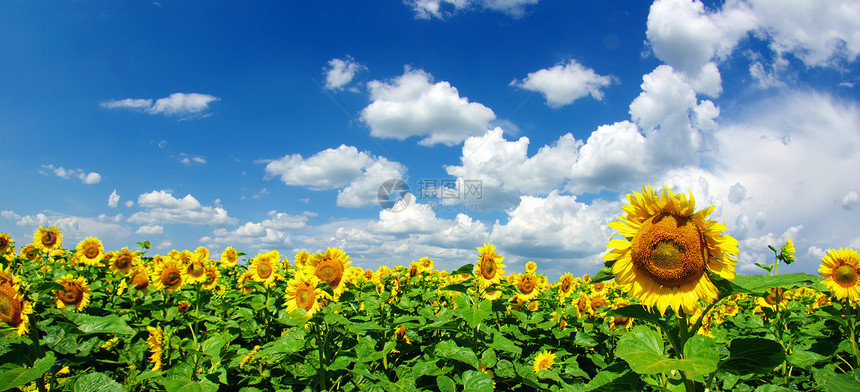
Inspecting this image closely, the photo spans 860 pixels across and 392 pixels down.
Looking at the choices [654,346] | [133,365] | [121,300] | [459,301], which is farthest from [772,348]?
[121,300]

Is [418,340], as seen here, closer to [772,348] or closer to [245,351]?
[245,351]

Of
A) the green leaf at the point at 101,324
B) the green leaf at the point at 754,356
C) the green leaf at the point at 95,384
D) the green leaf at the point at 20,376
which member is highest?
Result: the green leaf at the point at 101,324

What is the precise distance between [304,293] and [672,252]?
13.2 ft

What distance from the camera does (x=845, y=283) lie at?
5234mm

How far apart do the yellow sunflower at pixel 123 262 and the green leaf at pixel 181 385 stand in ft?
16.0

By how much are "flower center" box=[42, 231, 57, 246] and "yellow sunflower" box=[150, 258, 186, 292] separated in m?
5.16

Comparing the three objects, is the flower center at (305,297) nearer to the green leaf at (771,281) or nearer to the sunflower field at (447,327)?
the sunflower field at (447,327)

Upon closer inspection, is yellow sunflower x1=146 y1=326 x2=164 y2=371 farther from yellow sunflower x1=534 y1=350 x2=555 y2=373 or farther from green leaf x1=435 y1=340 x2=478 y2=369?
yellow sunflower x1=534 y1=350 x2=555 y2=373

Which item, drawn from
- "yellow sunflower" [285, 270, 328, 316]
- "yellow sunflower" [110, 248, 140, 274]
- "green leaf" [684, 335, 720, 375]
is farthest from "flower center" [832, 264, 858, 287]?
"yellow sunflower" [110, 248, 140, 274]

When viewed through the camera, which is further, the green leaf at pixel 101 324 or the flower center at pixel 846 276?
the flower center at pixel 846 276

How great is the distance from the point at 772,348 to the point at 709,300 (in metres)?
0.38

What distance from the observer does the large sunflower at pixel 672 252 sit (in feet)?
7.71

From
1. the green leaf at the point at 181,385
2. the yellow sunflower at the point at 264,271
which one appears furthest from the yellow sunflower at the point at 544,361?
the yellow sunflower at the point at 264,271

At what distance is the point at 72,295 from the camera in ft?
18.5
